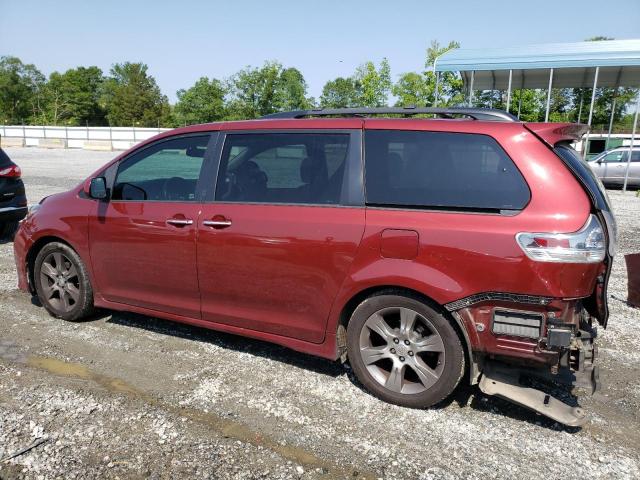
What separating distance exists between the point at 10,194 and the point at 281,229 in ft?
Answer: 20.3

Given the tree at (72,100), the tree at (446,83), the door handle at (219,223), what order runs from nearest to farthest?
the door handle at (219,223)
the tree at (446,83)
the tree at (72,100)

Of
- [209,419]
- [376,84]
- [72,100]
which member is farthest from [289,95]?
[209,419]

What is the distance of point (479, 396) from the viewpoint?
3.40m

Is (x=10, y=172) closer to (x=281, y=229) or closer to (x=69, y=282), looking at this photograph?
(x=69, y=282)

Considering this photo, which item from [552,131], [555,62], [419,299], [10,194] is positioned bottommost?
[419,299]

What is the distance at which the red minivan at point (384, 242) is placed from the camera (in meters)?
2.81

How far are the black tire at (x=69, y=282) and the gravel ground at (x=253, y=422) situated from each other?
0.35 m

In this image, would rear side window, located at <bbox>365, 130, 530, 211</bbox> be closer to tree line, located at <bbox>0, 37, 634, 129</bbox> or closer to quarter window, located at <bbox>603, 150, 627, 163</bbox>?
quarter window, located at <bbox>603, 150, 627, 163</bbox>

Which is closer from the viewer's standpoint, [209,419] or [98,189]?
[209,419]

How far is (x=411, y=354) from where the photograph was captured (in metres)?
3.17

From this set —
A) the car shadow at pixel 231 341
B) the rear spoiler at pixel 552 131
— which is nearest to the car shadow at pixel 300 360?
the car shadow at pixel 231 341

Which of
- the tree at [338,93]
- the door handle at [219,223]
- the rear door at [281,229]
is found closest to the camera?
the rear door at [281,229]

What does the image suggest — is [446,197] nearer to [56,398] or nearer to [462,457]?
[462,457]

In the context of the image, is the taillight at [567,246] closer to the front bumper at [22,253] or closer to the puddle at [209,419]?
the puddle at [209,419]
